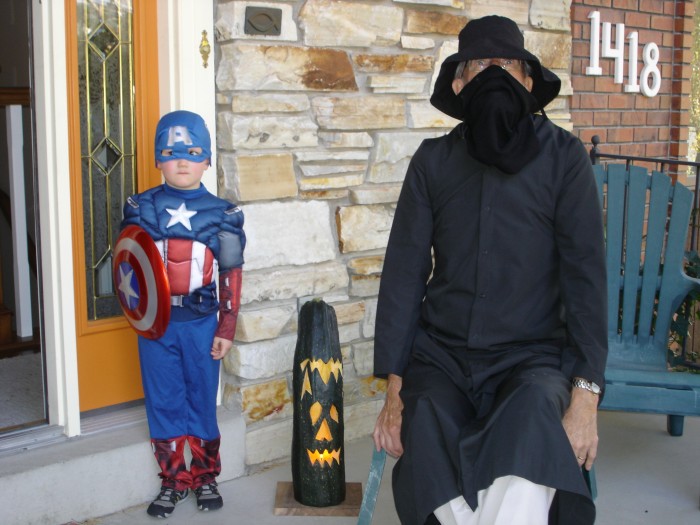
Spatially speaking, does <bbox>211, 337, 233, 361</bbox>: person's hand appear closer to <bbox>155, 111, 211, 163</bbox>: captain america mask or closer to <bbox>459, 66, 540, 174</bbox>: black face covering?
<bbox>155, 111, 211, 163</bbox>: captain america mask

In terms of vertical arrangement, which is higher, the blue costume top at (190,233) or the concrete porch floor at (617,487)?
the blue costume top at (190,233)

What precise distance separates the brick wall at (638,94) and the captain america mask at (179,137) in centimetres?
292

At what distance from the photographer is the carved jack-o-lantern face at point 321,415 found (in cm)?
325

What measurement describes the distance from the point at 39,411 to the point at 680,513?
2.50 m

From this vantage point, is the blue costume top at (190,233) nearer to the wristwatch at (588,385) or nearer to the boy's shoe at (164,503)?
the boy's shoe at (164,503)

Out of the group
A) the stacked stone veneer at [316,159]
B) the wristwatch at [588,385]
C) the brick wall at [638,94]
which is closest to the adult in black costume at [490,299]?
the wristwatch at [588,385]

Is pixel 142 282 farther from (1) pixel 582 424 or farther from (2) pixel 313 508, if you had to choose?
(1) pixel 582 424

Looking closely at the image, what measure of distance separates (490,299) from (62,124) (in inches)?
61.5

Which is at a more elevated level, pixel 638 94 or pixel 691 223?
pixel 638 94

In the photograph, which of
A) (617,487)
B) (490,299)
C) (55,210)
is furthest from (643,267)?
(55,210)

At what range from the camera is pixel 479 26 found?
265 cm

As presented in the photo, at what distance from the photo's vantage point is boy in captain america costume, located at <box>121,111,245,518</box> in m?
3.12

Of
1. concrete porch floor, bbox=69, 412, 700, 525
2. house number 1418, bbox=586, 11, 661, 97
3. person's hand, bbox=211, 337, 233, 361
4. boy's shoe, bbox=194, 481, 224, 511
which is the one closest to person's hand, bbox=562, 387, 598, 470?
concrete porch floor, bbox=69, 412, 700, 525

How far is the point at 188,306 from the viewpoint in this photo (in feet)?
10.5
